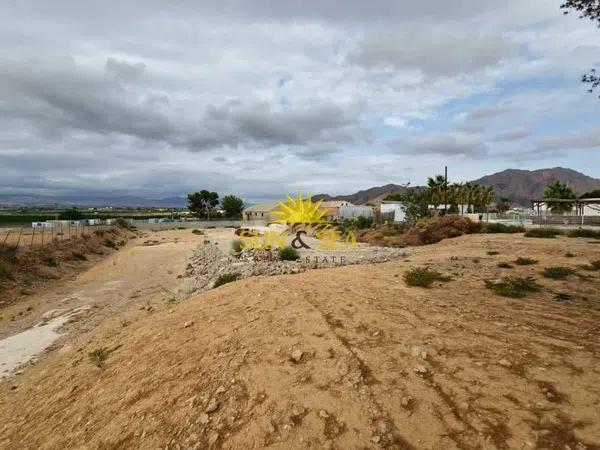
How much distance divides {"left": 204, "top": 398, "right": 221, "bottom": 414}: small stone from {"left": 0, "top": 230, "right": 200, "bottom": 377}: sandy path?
7402 mm

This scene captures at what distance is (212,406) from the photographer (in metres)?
4.52

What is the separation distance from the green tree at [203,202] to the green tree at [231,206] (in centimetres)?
191

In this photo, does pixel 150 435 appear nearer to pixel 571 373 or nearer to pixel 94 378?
pixel 94 378

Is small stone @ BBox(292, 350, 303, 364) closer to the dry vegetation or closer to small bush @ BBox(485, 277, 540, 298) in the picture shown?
small bush @ BBox(485, 277, 540, 298)

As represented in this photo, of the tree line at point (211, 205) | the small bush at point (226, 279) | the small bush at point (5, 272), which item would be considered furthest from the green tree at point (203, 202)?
the small bush at point (226, 279)

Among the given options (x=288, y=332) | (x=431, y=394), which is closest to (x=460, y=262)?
(x=288, y=332)

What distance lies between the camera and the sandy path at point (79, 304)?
→ 36.9 ft

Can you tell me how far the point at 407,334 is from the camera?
5.89 metres

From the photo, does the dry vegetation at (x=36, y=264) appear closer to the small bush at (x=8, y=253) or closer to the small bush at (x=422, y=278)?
the small bush at (x=8, y=253)

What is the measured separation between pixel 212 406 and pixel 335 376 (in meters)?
1.54

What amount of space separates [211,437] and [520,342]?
14.1 ft

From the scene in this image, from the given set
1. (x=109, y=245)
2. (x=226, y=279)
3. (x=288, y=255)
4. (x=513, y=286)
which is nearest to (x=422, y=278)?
(x=513, y=286)

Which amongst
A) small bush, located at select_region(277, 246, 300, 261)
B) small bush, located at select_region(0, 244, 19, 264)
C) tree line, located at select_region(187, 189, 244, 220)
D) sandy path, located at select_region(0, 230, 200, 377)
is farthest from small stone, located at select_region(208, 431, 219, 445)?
tree line, located at select_region(187, 189, 244, 220)

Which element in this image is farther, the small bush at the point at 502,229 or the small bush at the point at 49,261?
the small bush at the point at 502,229
